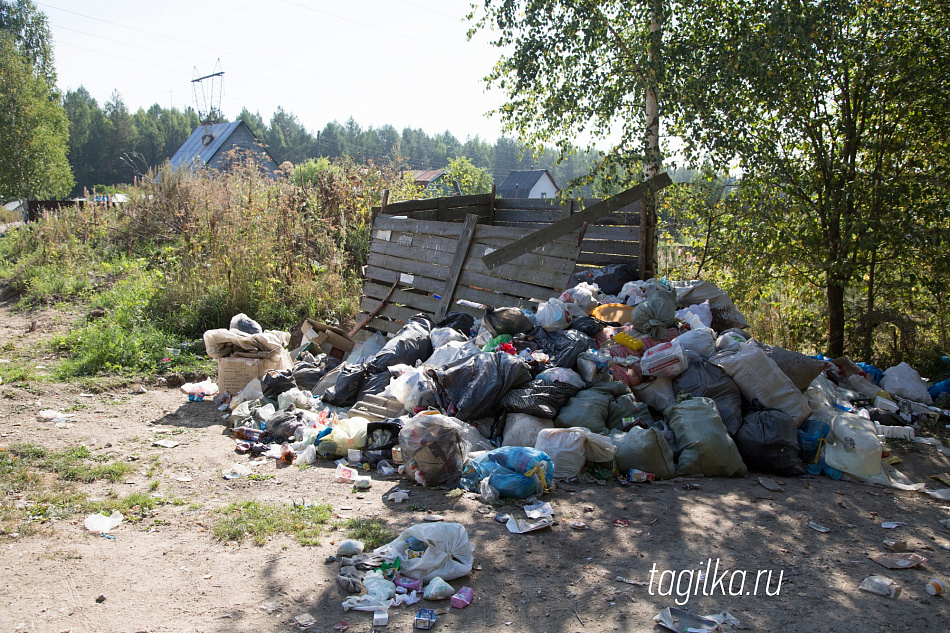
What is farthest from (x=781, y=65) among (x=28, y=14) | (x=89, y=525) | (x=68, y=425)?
(x=28, y=14)

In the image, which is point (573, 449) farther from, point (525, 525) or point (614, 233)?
point (614, 233)

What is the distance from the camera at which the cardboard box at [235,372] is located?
20.8ft

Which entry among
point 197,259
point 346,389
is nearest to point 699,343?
point 346,389

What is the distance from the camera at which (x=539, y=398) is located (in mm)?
4703

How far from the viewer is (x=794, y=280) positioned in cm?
719

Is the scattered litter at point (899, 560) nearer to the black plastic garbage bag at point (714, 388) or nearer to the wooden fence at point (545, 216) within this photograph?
the black plastic garbage bag at point (714, 388)

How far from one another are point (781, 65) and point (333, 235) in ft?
23.9

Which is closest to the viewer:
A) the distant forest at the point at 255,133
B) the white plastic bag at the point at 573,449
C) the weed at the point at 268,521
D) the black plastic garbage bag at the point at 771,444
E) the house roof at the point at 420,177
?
the weed at the point at 268,521

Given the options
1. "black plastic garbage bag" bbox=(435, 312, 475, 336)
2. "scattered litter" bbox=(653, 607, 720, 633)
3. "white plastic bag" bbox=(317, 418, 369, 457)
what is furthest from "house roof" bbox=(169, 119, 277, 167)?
"scattered litter" bbox=(653, 607, 720, 633)

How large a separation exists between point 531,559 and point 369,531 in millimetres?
920

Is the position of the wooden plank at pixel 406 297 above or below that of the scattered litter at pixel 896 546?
above

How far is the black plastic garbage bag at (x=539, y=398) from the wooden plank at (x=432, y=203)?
4.90 m

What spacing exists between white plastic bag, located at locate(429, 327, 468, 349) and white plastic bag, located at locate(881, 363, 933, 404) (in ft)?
13.7

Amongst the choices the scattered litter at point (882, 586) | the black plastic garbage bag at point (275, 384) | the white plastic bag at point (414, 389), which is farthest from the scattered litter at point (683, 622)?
the black plastic garbage bag at point (275, 384)
